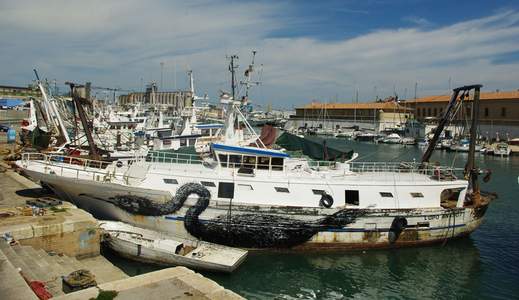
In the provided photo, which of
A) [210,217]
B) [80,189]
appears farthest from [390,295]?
[80,189]

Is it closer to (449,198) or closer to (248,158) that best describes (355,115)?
(449,198)

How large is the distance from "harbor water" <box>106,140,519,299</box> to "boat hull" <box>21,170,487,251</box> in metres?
0.64

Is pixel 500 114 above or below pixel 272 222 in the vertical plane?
above

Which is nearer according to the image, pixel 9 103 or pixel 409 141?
pixel 409 141

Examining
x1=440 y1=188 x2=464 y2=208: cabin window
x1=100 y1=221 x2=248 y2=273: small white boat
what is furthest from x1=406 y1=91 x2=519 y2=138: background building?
x1=100 y1=221 x2=248 y2=273: small white boat

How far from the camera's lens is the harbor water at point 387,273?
15664mm

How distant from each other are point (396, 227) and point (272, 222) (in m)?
5.95

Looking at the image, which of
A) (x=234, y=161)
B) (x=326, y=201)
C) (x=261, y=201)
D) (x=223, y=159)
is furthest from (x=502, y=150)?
(x=223, y=159)

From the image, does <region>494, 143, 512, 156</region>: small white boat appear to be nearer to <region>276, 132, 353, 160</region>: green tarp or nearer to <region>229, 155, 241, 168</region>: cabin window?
<region>276, 132, 353, 160</region>: green tarp

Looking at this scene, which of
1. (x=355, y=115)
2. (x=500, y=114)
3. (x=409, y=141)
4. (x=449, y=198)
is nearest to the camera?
(x=449, y=198)

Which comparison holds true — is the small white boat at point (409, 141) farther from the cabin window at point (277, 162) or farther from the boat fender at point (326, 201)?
the cabin window at point (277, 162)

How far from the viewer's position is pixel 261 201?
18484mm

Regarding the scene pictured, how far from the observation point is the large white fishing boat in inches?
710

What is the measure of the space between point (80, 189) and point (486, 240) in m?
21.1
